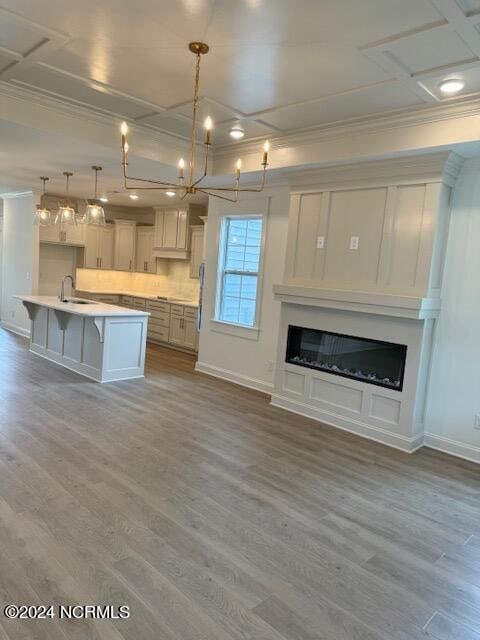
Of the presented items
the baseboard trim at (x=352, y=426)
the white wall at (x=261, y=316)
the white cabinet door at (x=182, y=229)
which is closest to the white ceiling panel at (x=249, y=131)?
the white wall at (x=261, y=316)

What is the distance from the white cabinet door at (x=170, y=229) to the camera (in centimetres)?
820

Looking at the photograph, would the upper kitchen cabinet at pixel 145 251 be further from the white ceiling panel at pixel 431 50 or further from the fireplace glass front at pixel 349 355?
the white ceiling panel at pixel 431 50

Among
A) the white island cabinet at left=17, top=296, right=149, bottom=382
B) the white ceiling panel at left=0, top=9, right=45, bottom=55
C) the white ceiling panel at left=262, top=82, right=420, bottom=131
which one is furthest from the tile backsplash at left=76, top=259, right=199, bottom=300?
the white ceiling panel at left=0, top=9, right=45, bottom=55

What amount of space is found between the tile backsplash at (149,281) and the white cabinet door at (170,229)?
20.3 inches

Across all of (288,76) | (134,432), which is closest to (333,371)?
(134,432)

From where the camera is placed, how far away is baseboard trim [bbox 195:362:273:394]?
5.53 metres

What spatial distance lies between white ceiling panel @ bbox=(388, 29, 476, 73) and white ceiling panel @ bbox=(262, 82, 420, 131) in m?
0.32

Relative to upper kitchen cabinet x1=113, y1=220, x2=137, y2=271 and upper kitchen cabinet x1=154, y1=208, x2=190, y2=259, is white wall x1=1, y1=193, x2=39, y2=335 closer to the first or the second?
upper kitchen cabinet x1=113, y1=220, x2=137, y2=271

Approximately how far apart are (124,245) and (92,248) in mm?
639

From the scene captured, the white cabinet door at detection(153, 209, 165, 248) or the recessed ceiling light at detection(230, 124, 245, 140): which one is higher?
the recessed ceiling light at detection(230, 124, 245, 140)

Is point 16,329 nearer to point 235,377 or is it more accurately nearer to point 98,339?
point 98,339

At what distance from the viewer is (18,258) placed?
813 centimetres

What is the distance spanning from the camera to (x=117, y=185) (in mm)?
6590

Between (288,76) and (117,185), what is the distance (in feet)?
13.5
